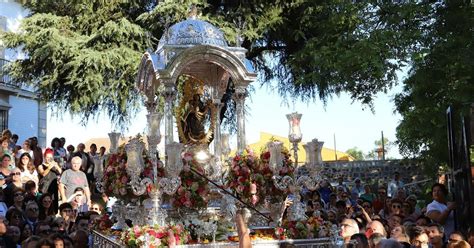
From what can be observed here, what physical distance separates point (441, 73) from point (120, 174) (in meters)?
7.90

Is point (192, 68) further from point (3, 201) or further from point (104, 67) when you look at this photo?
point (104, 67)

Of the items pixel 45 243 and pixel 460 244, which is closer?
pixel 460 244

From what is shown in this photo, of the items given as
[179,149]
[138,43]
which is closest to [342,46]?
[138,43]

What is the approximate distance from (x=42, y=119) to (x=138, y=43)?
40.2 ft

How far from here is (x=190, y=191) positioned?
10.5 meters

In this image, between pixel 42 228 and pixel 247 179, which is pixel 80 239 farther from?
pixel 247 179

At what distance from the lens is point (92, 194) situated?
17.6m

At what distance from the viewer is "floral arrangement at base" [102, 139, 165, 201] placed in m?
10.3

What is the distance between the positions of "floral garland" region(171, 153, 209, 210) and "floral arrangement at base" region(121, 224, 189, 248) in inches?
33.0

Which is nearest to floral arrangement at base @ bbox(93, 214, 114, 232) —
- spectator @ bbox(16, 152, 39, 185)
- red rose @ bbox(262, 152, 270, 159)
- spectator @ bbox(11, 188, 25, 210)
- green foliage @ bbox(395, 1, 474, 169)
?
spectator @ bbox(11, 188, 25, 210)

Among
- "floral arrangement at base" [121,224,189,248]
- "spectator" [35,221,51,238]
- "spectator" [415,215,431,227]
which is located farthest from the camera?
"spectator" [35,221,51,238]

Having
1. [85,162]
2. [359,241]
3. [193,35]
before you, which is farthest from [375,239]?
[85,162]

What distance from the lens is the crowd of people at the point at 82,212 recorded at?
7894mm

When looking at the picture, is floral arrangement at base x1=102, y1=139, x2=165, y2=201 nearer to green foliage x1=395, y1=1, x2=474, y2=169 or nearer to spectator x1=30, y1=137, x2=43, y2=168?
green foliage x1=395, y1=1, x2=474, y2=169
